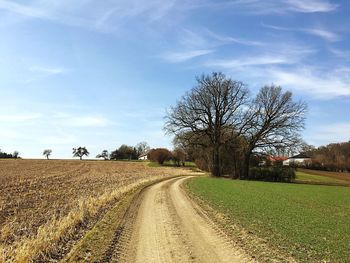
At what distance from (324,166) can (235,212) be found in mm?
91772

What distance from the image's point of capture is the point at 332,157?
136875 mm

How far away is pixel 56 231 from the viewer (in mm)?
14219

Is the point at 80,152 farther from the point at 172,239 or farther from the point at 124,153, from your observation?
the point at 172,239

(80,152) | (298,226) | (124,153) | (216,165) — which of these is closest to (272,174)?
(216,165)

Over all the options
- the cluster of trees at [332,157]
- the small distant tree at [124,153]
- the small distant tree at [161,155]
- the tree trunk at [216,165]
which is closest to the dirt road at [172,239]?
the tree trunk at [216,165]

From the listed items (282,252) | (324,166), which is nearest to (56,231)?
(282,252)

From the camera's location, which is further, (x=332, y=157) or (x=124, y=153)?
(x=124, y=153)

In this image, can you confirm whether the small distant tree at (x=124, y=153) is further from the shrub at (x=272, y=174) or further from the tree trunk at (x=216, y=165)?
the shrub at (x=272, y=174)

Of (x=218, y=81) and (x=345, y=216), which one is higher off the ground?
(x=218, y=81)

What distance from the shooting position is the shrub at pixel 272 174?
202 feet

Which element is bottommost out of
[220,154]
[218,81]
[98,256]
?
[98,256]

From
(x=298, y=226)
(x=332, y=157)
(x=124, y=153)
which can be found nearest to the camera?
(x=298, y=226)

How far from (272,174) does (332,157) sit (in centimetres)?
8443

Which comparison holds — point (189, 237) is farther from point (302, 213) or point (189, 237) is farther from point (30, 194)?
point (30, 194)
